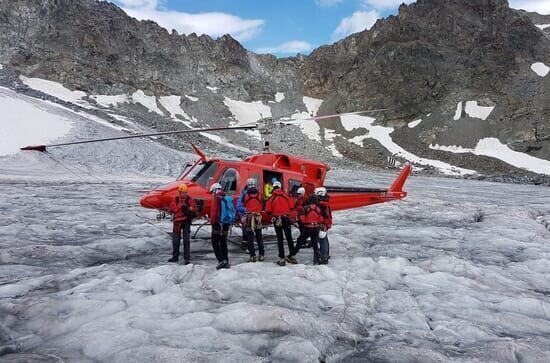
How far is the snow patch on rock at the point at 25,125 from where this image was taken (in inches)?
1049

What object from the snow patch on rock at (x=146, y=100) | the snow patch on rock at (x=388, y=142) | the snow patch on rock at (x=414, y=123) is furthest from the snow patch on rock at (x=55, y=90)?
the snow patch on rock at (x=414, y=123)

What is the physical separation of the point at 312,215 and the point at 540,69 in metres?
67.6

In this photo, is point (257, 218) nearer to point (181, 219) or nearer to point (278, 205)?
point (278, 205)

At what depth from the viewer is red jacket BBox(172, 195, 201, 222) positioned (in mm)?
7859

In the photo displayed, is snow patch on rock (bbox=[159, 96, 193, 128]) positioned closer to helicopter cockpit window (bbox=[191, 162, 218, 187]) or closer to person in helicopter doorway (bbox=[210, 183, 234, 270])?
helicopter cockpit window (bbox=[191, 162, 218, 187])

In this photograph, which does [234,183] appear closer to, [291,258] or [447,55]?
[291,258]

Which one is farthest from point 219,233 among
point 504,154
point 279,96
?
point 279,96

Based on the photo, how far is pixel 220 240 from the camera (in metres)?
7.53

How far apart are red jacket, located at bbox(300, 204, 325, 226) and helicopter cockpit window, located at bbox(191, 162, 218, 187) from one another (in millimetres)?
2386

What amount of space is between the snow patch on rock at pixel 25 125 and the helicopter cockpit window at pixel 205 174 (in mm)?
21226

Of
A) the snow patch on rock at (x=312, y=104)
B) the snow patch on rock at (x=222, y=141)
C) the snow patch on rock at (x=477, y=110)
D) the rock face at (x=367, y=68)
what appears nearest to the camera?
the snow patch on rock at (x=222, y=141)

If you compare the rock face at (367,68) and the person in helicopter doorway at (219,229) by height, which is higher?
the rock face at (367,68)

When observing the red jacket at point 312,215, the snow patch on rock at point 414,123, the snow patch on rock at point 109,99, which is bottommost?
the red jacket at point 312,215

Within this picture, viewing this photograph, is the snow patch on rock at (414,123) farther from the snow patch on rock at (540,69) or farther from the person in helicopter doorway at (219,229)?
Answer: the person in helicopter doorway at (219,229)
